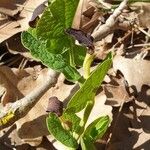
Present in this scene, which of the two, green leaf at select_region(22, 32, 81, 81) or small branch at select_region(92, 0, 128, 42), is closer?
green leaf at select_region(22, 32, 81, 81)

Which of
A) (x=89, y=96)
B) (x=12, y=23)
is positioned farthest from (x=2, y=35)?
(x=89, y=96)

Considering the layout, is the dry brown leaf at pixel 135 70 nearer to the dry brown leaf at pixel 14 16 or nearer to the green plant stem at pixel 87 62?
the green plant stem at pixel 87 62

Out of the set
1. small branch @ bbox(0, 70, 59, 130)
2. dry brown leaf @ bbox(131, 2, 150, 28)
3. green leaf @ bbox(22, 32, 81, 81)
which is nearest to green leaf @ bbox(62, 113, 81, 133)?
green leaf @ bbox(22, 32, 81, 81)

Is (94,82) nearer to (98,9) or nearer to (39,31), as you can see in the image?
(39,31)

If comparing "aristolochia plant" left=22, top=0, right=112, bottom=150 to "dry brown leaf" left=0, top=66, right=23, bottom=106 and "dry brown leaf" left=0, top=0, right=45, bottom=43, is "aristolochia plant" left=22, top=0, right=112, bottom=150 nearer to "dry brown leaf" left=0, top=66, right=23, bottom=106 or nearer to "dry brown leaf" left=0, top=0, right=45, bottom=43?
"dry brown leaf" left=0, top=66, right=23, bottom=106

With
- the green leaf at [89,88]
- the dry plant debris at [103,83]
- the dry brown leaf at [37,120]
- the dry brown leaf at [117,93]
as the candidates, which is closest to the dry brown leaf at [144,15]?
the dry plant debris at [103,83]


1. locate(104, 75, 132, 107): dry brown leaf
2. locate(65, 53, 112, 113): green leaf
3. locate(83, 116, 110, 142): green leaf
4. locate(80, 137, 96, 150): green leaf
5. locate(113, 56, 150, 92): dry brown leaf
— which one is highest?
locate(65, 53, 112, 113): green leaf

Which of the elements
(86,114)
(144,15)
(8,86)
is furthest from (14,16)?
(86,114)
